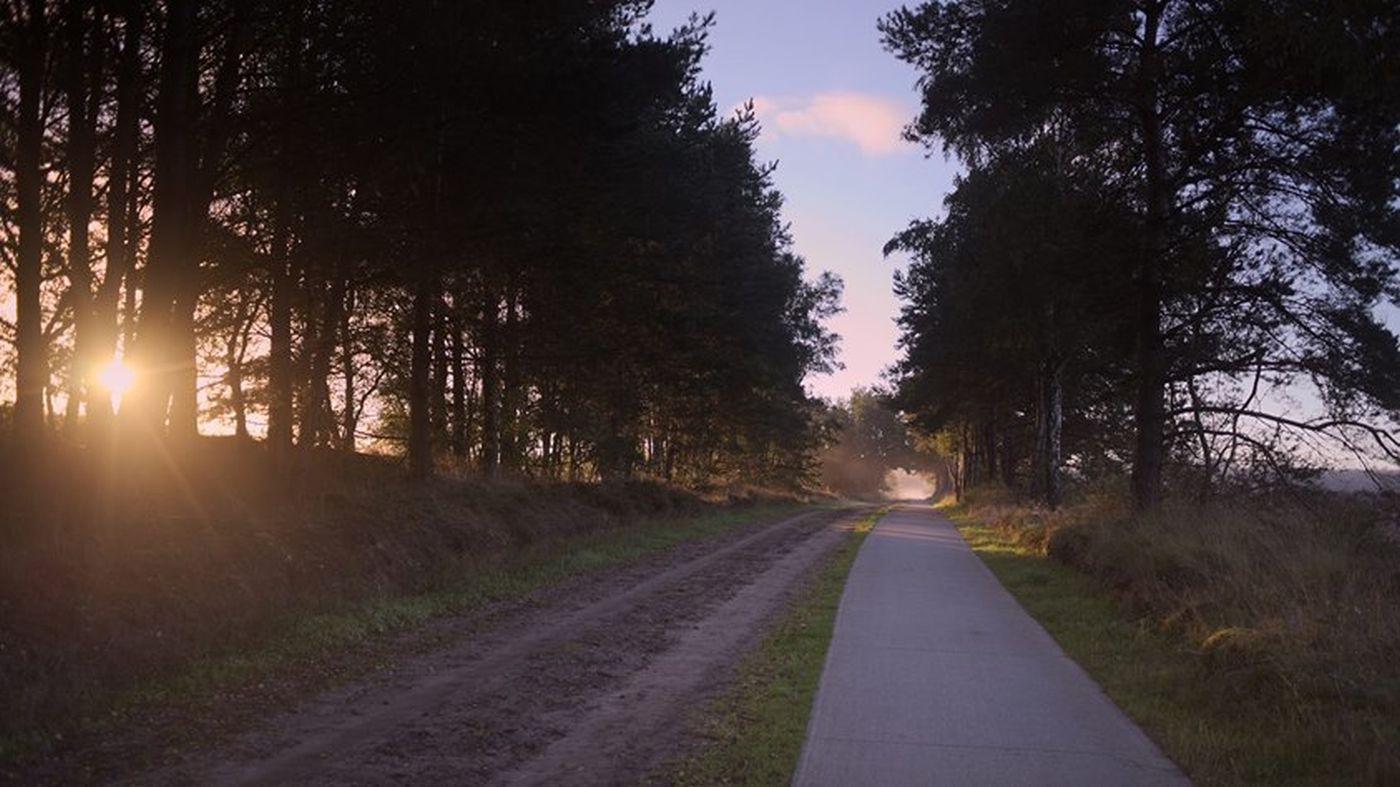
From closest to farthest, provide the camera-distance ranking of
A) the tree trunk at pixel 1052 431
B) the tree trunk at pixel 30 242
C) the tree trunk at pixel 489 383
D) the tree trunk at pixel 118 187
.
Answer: the tree trunk at pixel 30 242
the tree trunk at pixel 118 187
the tree trunk at pixel 489 383
the tree trunk at pixel 1052 431

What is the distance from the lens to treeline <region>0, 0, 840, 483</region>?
12.4 m

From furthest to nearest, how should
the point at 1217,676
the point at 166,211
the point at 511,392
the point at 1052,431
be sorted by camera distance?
the point at 1052,431, the point at 511,392, the point at 166,211, the point at 1217,676

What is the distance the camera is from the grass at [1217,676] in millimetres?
6316

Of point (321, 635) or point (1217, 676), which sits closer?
point (1217, 676)

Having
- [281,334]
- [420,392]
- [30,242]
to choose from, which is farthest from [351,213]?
[30,242]

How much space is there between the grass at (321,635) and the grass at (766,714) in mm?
3547

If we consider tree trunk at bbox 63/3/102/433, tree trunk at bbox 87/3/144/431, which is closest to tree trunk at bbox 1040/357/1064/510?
tree trunk at bbox 87/3/144/431

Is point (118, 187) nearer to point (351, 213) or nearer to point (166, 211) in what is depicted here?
point (166, 211)

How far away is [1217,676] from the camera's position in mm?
8305

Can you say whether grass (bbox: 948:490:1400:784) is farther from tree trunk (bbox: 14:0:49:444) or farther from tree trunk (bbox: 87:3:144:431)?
tree trunk (bbox: 14:0:49:444)

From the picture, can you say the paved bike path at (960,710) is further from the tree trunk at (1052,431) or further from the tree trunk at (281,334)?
the tree trunk at (1052,431)

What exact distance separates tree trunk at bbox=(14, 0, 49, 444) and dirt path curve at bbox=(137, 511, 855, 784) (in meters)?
5.72

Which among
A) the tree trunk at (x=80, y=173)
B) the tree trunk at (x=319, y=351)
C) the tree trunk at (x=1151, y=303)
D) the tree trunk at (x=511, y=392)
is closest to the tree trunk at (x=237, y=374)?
the tree trunk at (x=319, y=351)

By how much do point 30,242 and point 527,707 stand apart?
7.84 m
